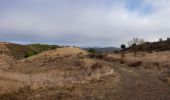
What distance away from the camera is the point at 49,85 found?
24.4m

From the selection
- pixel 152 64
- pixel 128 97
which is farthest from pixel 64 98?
pixel 152 64

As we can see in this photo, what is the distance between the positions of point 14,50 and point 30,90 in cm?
14274

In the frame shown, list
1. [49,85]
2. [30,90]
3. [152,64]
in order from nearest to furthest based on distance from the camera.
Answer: [30,90]
[49,85]
[152,64]

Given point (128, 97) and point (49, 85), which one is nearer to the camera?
point (128, 97)

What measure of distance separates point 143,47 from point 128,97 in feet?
338

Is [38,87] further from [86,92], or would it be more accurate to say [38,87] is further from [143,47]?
[143,47]

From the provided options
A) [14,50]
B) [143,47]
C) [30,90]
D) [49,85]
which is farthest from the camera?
[14,50]

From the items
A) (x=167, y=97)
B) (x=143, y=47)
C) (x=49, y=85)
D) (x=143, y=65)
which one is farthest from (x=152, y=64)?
(x=143, y=47)

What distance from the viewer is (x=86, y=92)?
71.6 feet

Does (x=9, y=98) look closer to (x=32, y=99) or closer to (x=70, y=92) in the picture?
(x=32, y=99)

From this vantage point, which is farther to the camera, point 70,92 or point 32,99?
point 70,92

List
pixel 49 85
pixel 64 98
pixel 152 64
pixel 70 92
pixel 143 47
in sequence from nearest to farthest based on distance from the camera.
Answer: pixel 64 98
pixel 70 92
pixel 49 85
pixel 152 64
pixel 143 47

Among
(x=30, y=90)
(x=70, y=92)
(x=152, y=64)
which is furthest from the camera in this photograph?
(x=152, y=64)

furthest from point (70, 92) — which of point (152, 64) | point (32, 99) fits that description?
point (152, 64)
